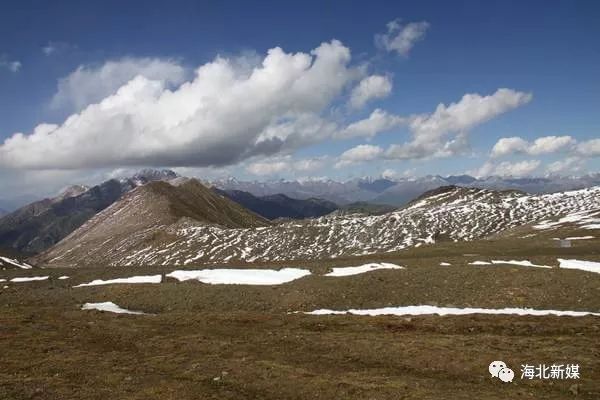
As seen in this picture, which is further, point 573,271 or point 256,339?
point 573,271

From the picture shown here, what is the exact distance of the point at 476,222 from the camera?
165375 mm

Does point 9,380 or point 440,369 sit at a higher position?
point 9,380

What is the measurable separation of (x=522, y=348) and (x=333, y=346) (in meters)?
10.6

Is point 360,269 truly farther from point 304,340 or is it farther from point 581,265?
point 304,340

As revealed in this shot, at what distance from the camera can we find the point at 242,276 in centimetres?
5541

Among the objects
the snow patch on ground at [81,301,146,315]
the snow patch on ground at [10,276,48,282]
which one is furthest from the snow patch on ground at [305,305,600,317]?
the snow patch on ground at [10,276,48,282]

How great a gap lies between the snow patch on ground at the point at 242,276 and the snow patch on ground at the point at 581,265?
2924 cm

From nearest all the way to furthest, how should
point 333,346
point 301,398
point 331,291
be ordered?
point 301,398 < point 333,346 < point 331,291

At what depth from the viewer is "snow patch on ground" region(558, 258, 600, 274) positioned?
48625 millimetres

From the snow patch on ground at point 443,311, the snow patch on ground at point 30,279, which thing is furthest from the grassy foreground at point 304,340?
the snow patch on ground at point 30,279

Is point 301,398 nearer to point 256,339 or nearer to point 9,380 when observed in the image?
point 256,339

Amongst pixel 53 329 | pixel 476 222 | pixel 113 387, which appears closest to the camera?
pixel 113 387

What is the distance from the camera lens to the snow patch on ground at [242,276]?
5266 cm

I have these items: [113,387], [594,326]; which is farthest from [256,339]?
[594,326]
